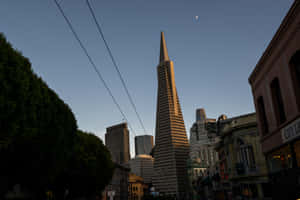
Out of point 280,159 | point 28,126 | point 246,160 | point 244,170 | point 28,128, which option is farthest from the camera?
point 244,170


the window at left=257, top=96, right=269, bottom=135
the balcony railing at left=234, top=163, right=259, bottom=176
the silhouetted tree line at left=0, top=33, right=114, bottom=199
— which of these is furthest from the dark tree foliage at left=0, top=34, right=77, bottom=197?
the balcony railing at left=234, top=163, right=259, bottom=176

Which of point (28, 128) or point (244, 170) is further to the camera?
point (244, 170)

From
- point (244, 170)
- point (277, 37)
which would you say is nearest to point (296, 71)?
point (277, 37)

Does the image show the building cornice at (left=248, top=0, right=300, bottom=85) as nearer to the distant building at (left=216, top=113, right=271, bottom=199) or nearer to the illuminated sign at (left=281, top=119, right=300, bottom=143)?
the illuminated sign at (left=281, top=119, right=300, bottom=143)

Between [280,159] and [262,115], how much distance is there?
12.9ft

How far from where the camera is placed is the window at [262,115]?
1949cm

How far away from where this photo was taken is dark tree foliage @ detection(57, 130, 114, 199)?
28.2 m

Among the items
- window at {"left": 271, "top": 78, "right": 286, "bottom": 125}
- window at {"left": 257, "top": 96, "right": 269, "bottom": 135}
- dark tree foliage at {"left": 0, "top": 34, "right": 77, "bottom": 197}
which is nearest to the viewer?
dark tree foliage at {"left": 0, "top": 34, "right": 77, "bottom": 197}

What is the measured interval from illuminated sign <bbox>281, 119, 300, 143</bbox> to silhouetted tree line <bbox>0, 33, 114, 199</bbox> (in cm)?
1348

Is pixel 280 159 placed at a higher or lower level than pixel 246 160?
lower

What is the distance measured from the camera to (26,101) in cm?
1340

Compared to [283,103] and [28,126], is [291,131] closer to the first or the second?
[283,103]

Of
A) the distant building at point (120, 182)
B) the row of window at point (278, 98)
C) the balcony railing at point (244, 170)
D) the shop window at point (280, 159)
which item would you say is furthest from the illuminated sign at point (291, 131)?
the distant building at point (120, 182)

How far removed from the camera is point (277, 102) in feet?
55.4
